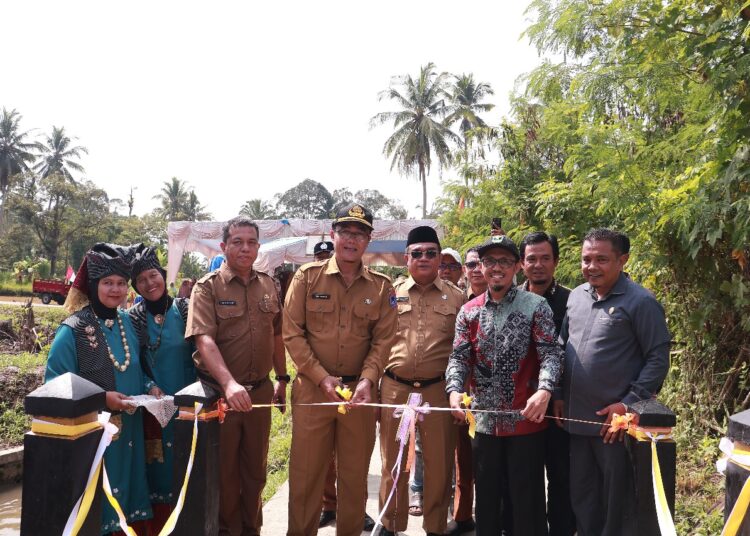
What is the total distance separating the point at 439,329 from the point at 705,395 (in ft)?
8.01

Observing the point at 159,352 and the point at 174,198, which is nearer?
the point at 159,352

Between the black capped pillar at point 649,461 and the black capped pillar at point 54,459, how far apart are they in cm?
214

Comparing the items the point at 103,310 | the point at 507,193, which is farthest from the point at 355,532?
the point at 507,193

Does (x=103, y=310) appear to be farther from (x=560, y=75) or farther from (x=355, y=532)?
(x=560, y=75)

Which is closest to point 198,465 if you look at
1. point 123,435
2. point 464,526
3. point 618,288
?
point 123,435

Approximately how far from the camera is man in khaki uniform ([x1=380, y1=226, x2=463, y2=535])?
154 inches

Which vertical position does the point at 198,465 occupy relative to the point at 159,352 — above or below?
below

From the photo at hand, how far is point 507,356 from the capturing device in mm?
3240

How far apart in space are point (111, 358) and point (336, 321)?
126 centimetres

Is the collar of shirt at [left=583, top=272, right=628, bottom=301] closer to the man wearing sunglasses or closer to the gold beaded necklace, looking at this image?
the man wearing sunglasses

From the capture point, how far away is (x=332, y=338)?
3537mm

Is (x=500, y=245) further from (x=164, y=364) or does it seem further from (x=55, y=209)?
(x=55, y=209)

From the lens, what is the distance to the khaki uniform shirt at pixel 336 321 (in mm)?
3539

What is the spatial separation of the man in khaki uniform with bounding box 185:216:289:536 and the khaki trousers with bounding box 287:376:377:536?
33 centimetres
